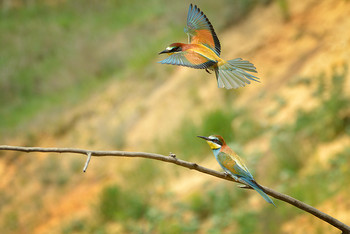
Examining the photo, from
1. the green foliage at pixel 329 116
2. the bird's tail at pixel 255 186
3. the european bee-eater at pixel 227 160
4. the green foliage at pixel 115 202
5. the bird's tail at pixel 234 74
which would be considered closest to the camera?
the bird's tail at pixel 234 74

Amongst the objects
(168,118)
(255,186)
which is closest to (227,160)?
(255,186)

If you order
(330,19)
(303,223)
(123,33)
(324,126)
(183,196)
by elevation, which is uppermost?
(123,33)

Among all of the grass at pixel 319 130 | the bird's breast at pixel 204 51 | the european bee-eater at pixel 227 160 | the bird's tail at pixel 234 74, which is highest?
the grass at pixel 319 130

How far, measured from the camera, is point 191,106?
7.78 metres

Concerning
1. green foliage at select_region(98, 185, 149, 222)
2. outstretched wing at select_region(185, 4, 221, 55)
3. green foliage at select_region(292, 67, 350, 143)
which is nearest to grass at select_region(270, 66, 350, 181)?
green foliage at select_region(292, 67, 350, 143)

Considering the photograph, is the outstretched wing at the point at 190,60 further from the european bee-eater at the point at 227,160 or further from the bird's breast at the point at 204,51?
the european bee-eater at the point at 227,160

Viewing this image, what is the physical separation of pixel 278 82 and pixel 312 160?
2.26m

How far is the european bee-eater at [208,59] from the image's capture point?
0.58 m

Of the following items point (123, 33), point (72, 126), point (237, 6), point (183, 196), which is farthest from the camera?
point (123, 33)

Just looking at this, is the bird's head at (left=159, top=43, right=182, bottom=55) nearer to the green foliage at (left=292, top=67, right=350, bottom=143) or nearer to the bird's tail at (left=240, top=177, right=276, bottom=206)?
the bird's tail at (left=240, top=177, right=276, bottom=206)

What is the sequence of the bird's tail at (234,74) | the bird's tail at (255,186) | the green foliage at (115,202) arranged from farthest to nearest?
1. the green foliage at (115,202)
2. the bird's tail at (255,186)
3. the bird's tail at (234,74)

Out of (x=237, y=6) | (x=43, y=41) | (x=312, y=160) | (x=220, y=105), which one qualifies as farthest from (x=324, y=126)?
(x=43, y=41)

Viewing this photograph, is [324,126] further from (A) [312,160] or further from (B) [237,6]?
(B) [237,6]

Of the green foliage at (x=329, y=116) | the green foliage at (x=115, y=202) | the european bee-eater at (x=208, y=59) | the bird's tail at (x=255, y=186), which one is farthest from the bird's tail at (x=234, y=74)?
the green foliage at (x=115, y=202)
